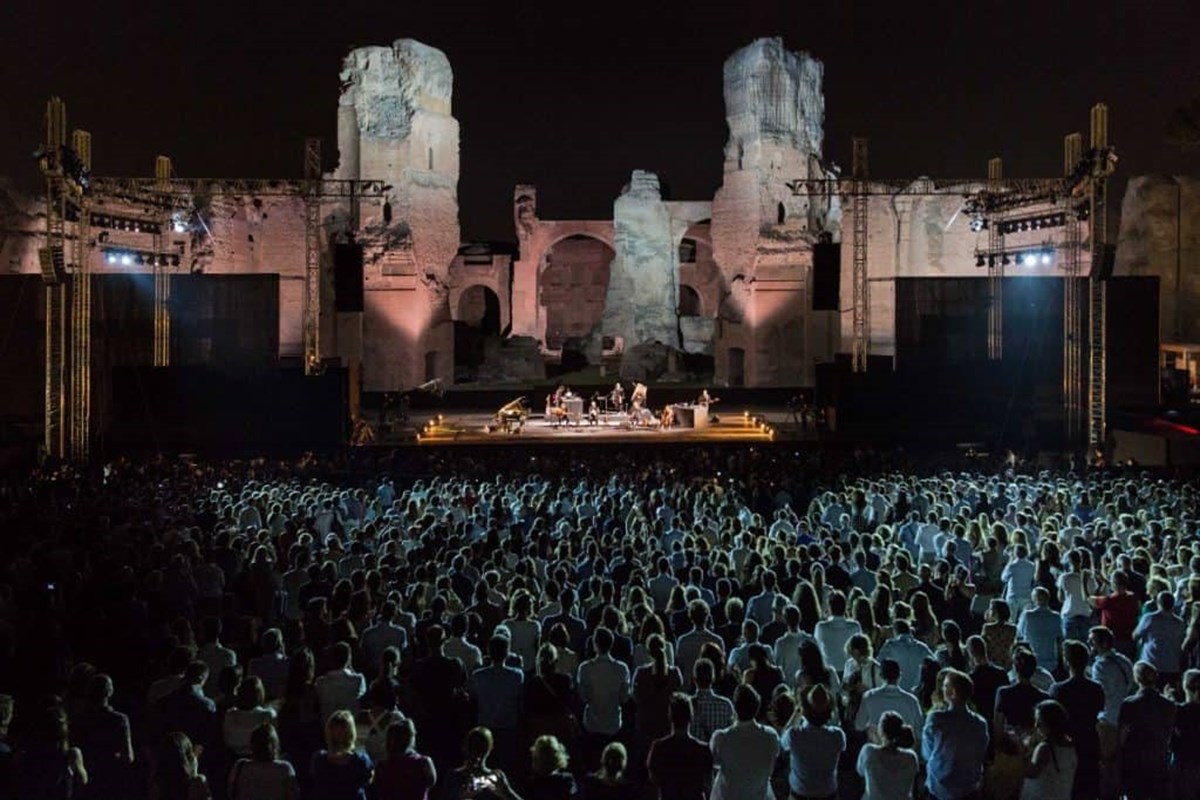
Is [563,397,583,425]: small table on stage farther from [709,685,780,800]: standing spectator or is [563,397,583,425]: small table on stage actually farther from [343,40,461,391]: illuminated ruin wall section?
[709,685,780,800]: standing spectator

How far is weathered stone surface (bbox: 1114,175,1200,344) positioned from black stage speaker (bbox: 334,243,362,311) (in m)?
24.1

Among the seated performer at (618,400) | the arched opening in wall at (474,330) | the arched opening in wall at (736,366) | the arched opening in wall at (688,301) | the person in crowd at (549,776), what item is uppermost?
the arched opening in wall at (688,301)

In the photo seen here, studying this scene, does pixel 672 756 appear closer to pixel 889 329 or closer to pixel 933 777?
pixel 933 777

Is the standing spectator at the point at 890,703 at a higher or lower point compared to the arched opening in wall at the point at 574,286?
lower

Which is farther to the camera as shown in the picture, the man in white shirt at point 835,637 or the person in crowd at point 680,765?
the man in white shirt at point 835,637

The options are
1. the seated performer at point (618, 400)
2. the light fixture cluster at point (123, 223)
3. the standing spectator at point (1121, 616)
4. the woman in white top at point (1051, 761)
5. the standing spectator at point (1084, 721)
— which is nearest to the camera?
the woman in white top at point (1051, 761)

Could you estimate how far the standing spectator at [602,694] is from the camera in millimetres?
6246

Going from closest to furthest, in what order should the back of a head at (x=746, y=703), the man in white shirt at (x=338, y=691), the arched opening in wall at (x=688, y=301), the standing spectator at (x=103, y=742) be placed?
the back of a head at (x=746, y=703) < the standing spectator at (x=103, y=742) < the man in white shirt at (x=338, y=691) < the arched opening in wall at (x=688, y=301)

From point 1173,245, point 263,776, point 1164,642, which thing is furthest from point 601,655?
point 1173,245

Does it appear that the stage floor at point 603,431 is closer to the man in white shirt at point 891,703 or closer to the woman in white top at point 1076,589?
the woman in white top at point 1076,589

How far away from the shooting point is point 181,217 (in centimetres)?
2672

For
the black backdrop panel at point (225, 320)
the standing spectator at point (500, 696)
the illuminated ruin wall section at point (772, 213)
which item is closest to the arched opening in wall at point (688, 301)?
the illuminated ruin wall section at point (772, 213)

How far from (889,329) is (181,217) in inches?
821

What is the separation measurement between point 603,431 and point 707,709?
72.4 feet
